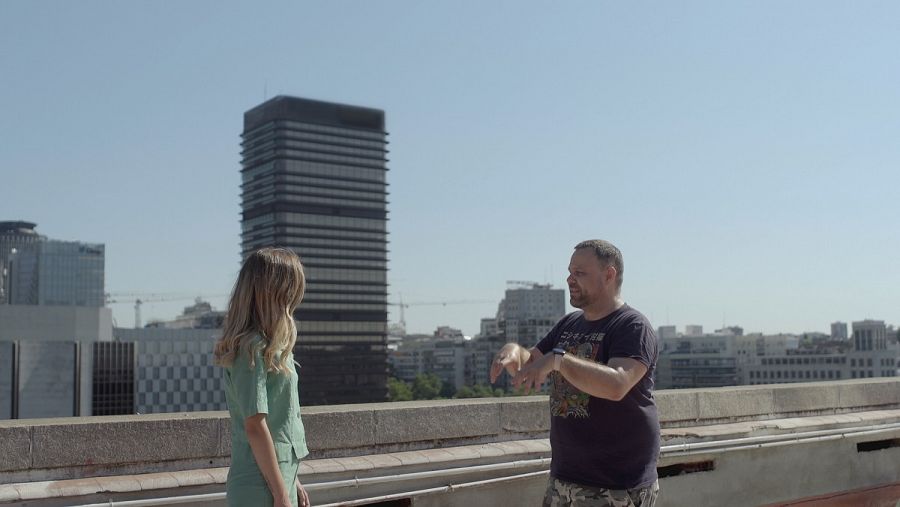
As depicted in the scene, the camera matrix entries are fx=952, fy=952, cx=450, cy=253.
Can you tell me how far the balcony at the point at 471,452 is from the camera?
407cm

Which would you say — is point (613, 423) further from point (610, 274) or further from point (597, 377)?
point (610, 274)

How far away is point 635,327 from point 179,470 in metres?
2.15

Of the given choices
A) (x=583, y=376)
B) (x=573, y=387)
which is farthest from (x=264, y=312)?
(x=573, y=387)

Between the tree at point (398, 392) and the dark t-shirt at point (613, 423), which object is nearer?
the dark t-shirt at point (613, 423)

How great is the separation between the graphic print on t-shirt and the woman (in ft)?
3.97

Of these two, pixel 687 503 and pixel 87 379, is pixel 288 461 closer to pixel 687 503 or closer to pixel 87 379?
pixel 687 503

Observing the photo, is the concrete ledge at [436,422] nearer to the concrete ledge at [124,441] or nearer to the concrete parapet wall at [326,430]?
the concrete parapet wall at [326,430]

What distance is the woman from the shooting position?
121 inches

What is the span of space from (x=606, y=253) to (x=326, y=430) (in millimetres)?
1704

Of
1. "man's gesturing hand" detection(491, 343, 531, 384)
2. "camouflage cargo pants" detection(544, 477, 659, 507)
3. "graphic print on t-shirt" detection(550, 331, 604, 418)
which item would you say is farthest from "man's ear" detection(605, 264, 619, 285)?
A: "camouflage cargo pants" detection(544, 477, 659, 507)

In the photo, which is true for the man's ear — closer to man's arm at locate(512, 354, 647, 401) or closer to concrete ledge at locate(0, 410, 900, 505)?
man's arm at locate(512, 354, 647, 401)

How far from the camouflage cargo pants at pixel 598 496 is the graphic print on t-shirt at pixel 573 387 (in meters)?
0.29

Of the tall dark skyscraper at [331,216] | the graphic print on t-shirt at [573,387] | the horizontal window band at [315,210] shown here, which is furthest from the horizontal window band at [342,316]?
the graphic print on t-shirt at [573,387]

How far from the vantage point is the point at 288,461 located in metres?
3.23
